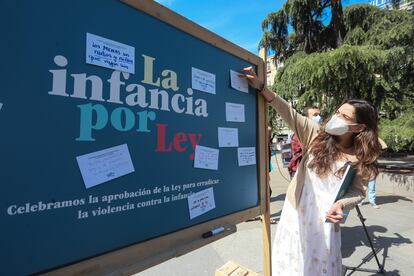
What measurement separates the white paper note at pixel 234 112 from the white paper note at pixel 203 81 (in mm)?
178

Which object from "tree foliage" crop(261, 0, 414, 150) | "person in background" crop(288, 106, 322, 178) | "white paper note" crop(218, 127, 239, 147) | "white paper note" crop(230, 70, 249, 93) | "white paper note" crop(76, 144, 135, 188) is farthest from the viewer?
"tree foliage" crop(261, 0, 414, 150)

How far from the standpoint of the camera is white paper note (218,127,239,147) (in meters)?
1.86

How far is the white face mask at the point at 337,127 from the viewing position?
2070mm

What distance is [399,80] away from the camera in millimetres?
8047

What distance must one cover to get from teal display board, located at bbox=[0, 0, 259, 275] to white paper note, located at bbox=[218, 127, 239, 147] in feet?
0.35

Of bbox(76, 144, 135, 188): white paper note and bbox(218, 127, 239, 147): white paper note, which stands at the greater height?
bbox(218, 127, 239, 147): white paper note

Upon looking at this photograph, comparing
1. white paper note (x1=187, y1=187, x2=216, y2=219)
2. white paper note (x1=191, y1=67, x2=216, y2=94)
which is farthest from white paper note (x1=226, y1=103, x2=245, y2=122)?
white paper note (x1=187, y1=187, x2=216, y2=219)

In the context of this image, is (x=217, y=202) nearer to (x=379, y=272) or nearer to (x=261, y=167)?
(x=261, y=167)

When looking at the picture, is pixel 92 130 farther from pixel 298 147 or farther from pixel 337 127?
pixel 298 147

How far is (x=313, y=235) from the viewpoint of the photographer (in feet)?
6.91

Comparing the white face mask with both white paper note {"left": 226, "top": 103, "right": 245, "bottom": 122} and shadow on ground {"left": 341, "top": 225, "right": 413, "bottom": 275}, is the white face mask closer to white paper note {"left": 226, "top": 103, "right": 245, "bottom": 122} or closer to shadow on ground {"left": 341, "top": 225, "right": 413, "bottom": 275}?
white paper note {"left": 226, "top": 103, "right": 245, "bottom": 122}

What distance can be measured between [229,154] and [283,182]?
335 inches

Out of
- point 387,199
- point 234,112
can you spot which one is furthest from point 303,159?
point 387,199

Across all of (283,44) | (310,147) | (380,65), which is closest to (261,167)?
(310,147)
